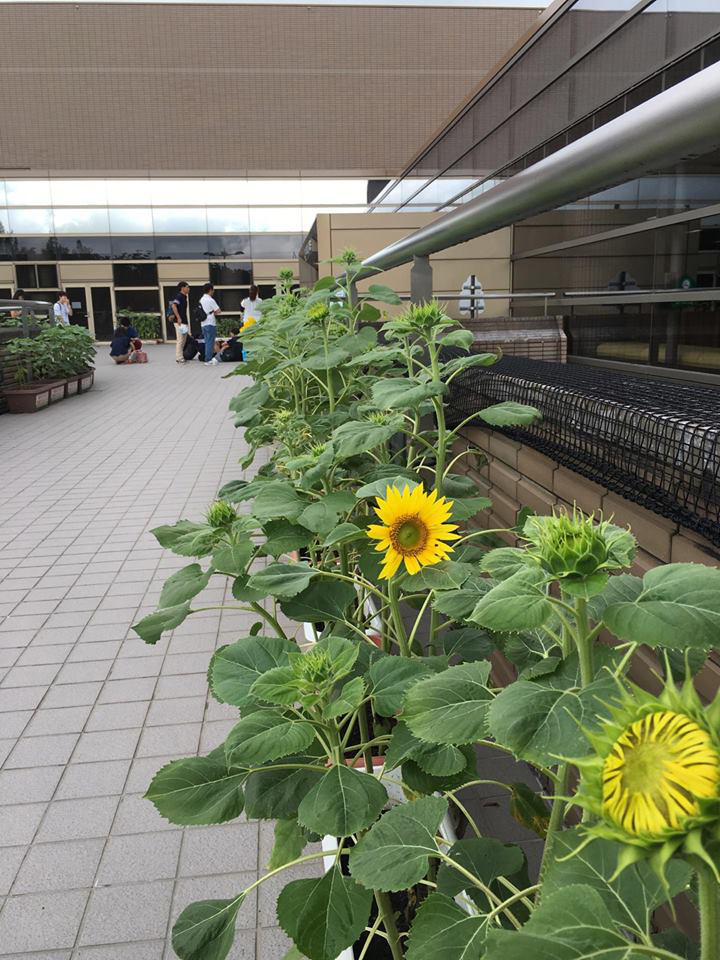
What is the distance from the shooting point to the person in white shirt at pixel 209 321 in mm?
18703

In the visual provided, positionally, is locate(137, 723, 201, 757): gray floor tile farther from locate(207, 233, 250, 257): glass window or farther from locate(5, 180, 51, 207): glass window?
locate(5, 180, 51, 207): glass window

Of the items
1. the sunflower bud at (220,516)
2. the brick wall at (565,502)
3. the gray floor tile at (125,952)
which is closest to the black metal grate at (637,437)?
the brick wall at (565,502)

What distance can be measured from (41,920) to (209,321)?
701 inches

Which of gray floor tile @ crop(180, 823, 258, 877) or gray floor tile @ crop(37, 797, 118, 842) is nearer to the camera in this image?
gray floor tile @ crop(180, 823, 258, 877)

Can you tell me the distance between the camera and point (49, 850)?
2.33m

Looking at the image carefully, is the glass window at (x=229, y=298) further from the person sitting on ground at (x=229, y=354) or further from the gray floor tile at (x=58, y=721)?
the gray floor tile at (x=58, y=721)

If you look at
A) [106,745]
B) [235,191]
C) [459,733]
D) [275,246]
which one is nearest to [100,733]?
A: [106,745]

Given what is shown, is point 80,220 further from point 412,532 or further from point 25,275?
point 412,532

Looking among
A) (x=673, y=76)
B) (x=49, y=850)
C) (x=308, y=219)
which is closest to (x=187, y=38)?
(x=308, y=219)

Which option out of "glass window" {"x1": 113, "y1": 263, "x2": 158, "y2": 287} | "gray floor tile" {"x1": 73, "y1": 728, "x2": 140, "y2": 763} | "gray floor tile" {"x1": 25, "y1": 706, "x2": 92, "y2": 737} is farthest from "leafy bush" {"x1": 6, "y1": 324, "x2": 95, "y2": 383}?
"glass window" {"x1": 113, "y1": 263, "x2": 158, "y2": 287}

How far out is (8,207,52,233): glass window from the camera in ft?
84.6

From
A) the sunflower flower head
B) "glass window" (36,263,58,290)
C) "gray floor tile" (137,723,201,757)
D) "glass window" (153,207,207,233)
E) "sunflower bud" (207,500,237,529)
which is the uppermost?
"glass window" (153,207,207,233)

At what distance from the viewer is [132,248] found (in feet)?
86.4

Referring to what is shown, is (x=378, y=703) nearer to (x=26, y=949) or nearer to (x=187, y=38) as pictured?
(x=26, y=949)
